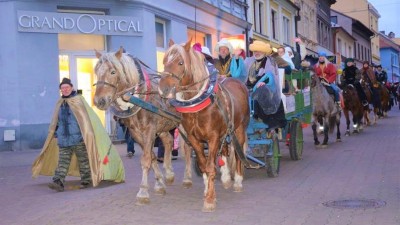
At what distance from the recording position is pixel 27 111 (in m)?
15.4

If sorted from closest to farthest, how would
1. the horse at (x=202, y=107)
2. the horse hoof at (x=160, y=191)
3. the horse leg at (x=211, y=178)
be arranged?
1. the horse at (x=202, y=107)
2. the horse leg at (x=211, y=178)
3. the horse hoof at (x=160, y=191)

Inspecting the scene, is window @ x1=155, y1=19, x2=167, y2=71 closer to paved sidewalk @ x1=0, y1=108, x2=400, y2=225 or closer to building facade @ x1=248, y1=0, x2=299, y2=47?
paved sidewalk @ x1=0, y1=108, x2=400, y2=225

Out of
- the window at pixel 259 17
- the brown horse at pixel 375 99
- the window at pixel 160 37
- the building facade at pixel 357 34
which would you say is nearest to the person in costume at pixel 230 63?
the window at pixel 160 37

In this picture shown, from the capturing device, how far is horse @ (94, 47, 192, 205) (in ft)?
23.4

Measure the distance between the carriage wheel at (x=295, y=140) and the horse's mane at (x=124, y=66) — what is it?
4586 millimetres

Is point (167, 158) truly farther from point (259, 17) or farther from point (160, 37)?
point (259, 17)

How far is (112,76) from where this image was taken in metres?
7.18

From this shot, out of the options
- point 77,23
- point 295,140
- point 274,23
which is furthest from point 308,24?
point 295,140

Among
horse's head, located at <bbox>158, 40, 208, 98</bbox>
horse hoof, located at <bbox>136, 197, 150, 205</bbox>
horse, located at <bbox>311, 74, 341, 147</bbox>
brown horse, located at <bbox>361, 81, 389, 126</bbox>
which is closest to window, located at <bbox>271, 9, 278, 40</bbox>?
brown horse, located at <bbox>361, 81, 389, 126</bbox>

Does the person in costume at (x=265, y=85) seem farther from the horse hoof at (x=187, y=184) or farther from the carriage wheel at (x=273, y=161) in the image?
the horse hoof at (x=187, y=184)

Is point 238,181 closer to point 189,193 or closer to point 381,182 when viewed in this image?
point 189,193

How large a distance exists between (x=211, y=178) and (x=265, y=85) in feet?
7.85

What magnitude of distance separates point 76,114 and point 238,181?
277cm

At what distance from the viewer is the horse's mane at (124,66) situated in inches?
286
